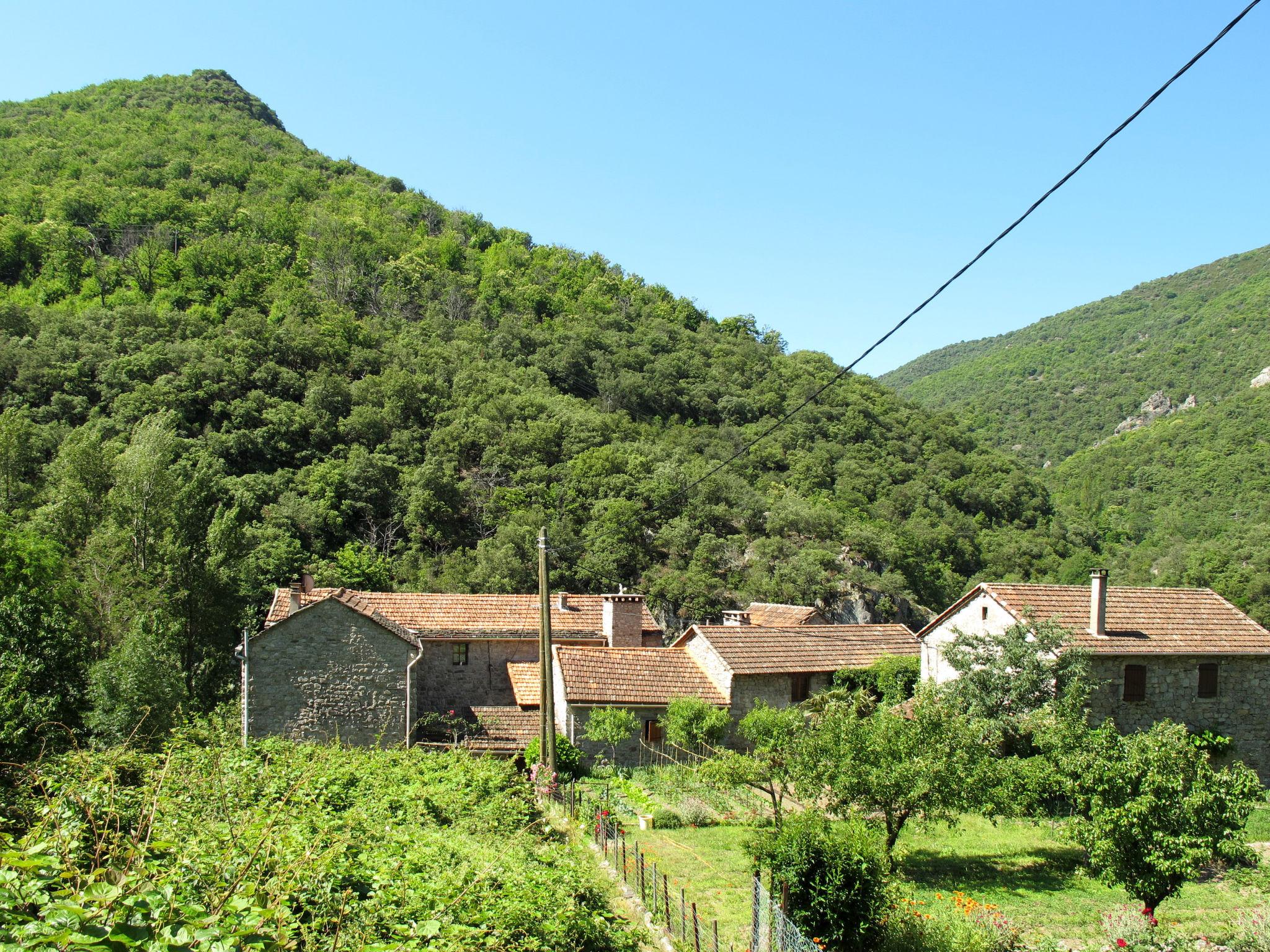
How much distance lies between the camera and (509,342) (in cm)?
8000

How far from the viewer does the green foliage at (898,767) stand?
14.7 meters

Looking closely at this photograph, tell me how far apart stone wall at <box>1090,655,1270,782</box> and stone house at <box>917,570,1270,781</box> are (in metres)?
0.02

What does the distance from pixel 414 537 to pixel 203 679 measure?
74.8 feet

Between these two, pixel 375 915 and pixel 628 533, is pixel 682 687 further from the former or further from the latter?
pixel 628 533

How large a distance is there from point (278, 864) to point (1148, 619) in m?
25.3

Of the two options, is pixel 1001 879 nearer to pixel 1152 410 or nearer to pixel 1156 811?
pixel 1156 811

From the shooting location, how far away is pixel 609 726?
906 inches

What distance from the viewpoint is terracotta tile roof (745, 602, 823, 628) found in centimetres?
3631

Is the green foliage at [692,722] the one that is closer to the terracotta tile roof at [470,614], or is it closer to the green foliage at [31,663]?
the terracotta tile roof at [470,614]

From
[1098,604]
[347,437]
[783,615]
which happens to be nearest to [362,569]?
[347,437]

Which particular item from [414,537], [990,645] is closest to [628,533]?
[414,537]

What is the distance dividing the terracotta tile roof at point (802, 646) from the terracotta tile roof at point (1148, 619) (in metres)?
5.67

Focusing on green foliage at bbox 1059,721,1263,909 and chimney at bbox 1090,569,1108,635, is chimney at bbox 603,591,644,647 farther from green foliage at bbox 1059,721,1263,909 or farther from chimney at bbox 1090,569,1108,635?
green foliage at bbox 1059,721,1263,909

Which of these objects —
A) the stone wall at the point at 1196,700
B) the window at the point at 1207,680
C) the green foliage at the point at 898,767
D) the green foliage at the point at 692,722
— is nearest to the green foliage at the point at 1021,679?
the stone wall at the point at 1196,700
